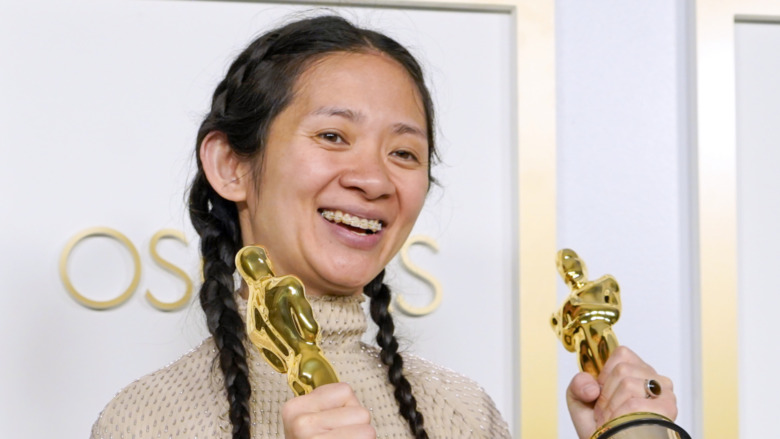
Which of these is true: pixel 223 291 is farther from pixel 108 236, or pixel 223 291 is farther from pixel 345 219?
pixel 108 236

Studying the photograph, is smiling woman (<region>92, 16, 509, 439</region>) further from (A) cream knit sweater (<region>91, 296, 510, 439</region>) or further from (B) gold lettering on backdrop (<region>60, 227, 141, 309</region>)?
(B) gold lettering on backdrop (<region>60, 227, 141, 309</region>)

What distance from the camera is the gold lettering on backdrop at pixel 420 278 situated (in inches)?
49.3

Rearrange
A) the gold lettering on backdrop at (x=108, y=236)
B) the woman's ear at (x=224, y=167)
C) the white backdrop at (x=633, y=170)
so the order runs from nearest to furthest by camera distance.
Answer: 1. the woman's ear at (x=224, y=167)
2. the gold lettering on backdrop at (x=108, y=236)
3. the white backdrop at (x=633, y=170)

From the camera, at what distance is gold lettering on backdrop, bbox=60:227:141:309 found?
118 cm

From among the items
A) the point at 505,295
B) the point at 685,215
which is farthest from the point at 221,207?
the point at 685,215

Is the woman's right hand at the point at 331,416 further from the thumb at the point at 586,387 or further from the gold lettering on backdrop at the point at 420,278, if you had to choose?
the gold lettering on backdrop at the point at 420,278

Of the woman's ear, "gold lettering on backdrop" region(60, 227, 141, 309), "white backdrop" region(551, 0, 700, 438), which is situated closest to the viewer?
the woman's ear

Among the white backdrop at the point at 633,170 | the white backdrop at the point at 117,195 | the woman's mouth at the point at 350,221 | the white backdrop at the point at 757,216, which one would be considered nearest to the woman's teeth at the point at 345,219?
the woman's mouth at the point at 350,221

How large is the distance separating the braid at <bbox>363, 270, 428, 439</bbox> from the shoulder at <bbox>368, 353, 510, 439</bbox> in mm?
25

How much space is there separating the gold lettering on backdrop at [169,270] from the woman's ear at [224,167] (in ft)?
0.99

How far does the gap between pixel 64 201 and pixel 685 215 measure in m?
0.70

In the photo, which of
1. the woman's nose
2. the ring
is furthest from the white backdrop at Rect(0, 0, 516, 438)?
the ring

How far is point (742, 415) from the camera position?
51.7 inches

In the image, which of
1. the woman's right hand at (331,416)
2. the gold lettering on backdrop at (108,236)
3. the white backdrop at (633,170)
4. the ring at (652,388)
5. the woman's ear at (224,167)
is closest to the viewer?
the woman's right hand at (331,416)
